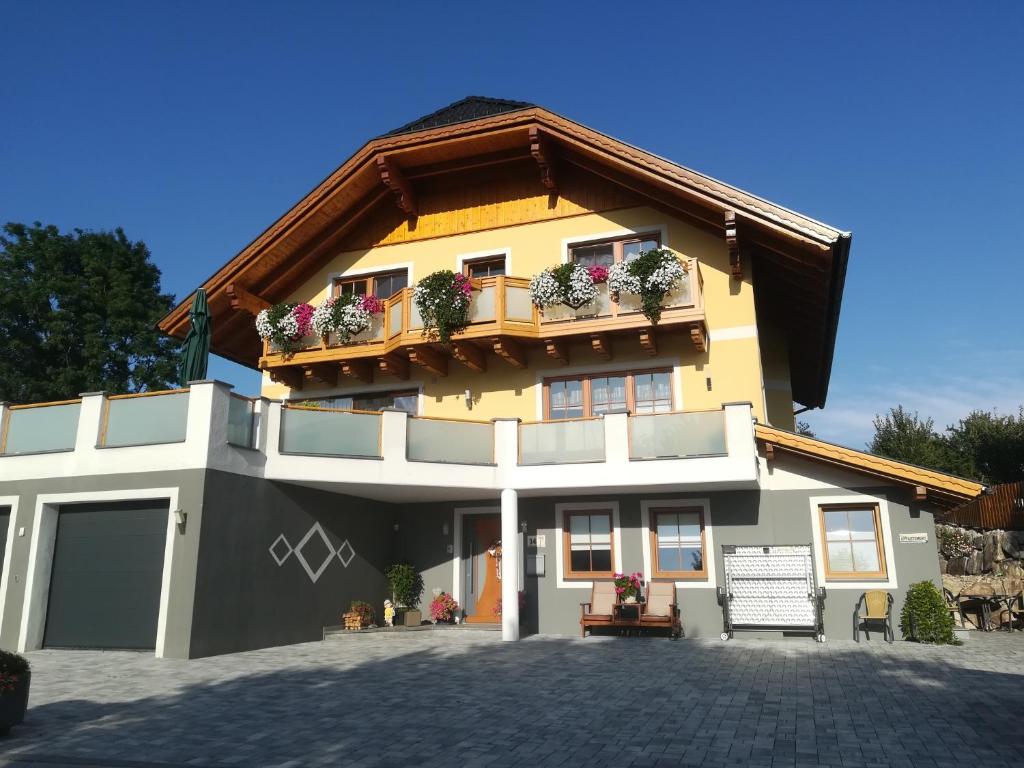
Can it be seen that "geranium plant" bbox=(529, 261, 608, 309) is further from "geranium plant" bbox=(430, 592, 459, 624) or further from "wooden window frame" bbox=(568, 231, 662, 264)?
"geranium plant" bbox=(430, 592, 459, 624)

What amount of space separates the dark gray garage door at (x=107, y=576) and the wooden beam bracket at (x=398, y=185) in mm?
8926

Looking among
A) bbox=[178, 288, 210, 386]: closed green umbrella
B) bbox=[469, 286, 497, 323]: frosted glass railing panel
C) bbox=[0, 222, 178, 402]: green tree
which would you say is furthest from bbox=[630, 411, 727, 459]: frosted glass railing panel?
bbox=[0, 222, 178, 402]: green tree

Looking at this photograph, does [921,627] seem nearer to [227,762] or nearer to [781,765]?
[781,765]

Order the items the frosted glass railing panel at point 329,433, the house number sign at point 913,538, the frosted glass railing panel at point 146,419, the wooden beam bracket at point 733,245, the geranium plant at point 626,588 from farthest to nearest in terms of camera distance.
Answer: the wooden beam bracket at point 733,245 < the geranium plant at point 626,588 < the frosted glass railing panel at point 329,433 < the house number sign at point 913,538 < the frosted glass railing panel at point 146,419

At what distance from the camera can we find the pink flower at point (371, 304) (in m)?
17.1

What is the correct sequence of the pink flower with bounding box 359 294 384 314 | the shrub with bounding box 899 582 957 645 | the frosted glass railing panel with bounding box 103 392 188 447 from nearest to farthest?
the frosted glass railing panel with bounding box 103 392 188 447, the shrub with bounding box 899 582 957 645, the pink flower with bounding box 359 294 384 314

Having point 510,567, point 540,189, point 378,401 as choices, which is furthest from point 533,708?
point 540,189

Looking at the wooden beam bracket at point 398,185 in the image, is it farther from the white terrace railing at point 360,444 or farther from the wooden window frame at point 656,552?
the wooden window frame at point 656,552

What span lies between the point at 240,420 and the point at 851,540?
1116cm

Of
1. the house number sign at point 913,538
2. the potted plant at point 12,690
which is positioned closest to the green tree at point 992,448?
the house number sign at point 913,538

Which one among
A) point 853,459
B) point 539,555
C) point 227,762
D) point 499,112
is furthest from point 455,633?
point 499,112

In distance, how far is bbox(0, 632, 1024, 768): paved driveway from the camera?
615 cm

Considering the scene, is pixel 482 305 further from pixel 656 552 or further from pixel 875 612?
pixel 875 612

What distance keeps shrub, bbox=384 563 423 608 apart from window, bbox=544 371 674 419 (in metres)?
Answer: 4.38
